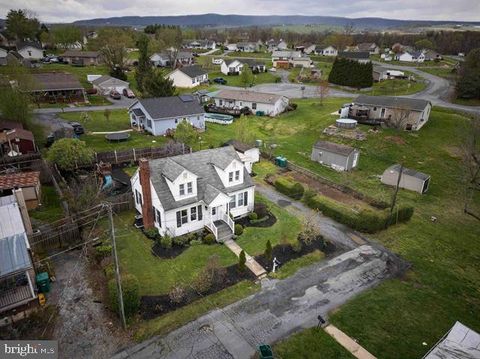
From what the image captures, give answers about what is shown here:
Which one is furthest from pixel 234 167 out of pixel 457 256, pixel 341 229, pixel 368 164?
pixel 368 164

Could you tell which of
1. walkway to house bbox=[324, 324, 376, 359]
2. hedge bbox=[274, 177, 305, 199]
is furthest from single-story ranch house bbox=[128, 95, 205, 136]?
walkway to house bbox=[324, 324, 376, 359]

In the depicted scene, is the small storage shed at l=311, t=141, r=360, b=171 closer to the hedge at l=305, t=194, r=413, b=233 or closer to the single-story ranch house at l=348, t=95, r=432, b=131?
the hedge at l=305, t=194, r=413, b=233

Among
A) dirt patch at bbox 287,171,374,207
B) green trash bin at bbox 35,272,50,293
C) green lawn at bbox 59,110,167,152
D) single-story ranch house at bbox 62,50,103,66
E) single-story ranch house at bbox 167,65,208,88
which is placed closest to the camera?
green trash bin at bbox 35,272,50,293

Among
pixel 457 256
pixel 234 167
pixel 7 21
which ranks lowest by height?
pixel 457 256

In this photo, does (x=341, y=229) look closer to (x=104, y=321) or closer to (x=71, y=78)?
(x=104, y=321)

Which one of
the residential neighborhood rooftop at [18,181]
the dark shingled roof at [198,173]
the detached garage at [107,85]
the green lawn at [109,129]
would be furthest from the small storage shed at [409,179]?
the detached garage at [107,85]

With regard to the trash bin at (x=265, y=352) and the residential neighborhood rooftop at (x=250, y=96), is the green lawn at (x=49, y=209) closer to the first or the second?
→ the trash bin at (x=265, y=352)

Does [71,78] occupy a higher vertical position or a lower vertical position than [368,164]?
higher
